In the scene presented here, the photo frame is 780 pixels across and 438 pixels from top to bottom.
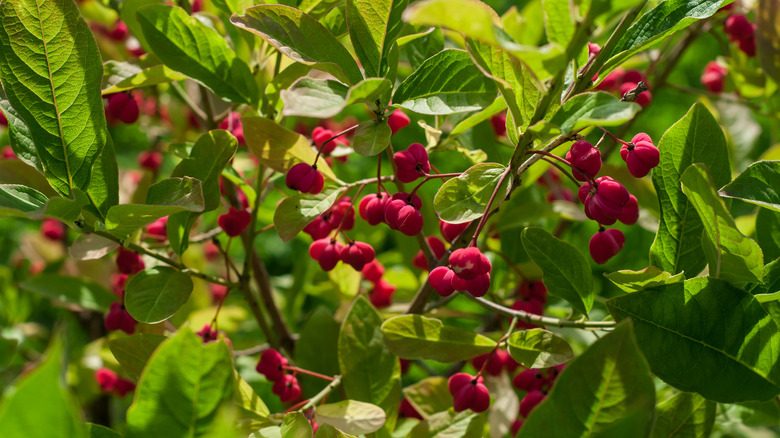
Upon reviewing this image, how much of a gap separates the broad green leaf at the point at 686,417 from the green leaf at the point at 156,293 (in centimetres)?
60

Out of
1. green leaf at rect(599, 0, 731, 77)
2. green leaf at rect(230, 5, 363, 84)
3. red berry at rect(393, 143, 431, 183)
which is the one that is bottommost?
red berry at rect(393, 143, 431, 183)

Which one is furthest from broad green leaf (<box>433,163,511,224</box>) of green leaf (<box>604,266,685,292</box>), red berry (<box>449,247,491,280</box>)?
green leaf (<box>604,266,685,292</box>)

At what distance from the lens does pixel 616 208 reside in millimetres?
716

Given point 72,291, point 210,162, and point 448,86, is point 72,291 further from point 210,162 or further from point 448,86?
point 448,86

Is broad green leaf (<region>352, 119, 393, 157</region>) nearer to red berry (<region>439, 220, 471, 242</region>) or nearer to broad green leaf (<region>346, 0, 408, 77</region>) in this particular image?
broad green leaf (<region>346, 0, 408, 77</region>)

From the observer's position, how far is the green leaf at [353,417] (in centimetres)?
78

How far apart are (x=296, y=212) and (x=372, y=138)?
0.15 m

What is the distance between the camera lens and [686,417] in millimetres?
784

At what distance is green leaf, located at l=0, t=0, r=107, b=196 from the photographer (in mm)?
692

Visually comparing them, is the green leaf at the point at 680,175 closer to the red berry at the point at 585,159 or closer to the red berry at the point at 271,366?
the red berry at the point at 585,159

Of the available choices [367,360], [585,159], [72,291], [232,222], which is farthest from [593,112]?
[72,291]

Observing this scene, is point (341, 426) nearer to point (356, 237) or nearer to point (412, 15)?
point (412, 15)

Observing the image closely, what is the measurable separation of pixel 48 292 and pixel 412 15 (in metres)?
1.14

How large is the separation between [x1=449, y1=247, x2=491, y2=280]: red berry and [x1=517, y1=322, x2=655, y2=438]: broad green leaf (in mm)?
201
